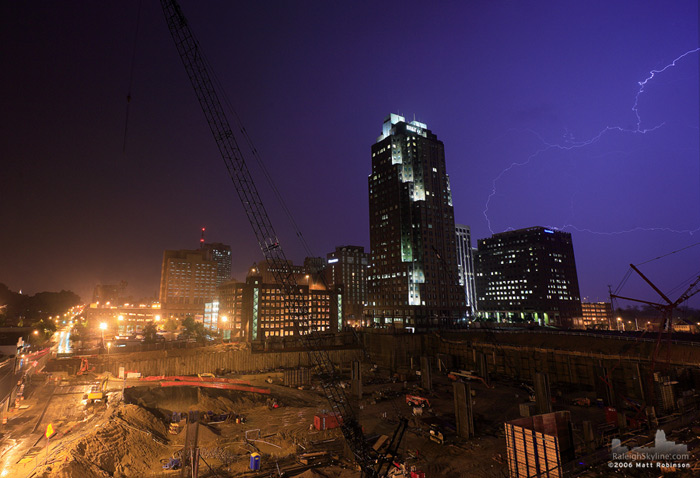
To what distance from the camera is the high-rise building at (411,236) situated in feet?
406

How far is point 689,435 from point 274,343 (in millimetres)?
67991

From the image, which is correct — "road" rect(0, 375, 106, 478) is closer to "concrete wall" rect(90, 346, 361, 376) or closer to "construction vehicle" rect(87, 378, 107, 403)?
"construction vehicle" rect(87, 378, 107, 403)

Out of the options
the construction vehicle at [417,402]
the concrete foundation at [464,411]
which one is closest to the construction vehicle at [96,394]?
the construction vehicle at [417,402]

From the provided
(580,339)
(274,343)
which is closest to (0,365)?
(274,343)

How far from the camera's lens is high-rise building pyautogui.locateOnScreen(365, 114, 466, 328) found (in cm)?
12388

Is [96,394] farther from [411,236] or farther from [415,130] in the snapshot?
[415,130]

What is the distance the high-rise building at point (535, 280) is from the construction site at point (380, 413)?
123037mm

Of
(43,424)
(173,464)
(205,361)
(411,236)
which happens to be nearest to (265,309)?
(411,236)

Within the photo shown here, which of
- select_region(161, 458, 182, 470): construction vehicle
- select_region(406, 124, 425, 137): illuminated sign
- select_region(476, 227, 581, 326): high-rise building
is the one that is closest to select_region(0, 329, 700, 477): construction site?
select_region(161, 458, 182, 470): construction vehicle

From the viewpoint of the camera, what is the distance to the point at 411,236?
427ft

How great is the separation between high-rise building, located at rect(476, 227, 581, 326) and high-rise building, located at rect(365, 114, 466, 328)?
7282cm

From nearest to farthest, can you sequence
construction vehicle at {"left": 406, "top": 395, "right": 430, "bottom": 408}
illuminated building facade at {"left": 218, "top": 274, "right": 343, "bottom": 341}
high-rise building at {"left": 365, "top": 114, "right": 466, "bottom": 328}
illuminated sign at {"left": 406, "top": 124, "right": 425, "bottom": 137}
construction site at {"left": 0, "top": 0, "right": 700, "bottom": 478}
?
construction site at {"left": 0, "top": 0, "right": 700, "bottom": 478}
construction vehicle at {"left": 406, "top": 395, "right": 430, "bottom": 408}
illuminated building facade at {"left": 218, "top": 274, "right": 343, "bottom": 341}
high-rise building at {"left": 365, "top": 114, "right": 466, "bottom": 328}
illuminated sign at {"left": 406, "top": 124, "right": 425, "bottom": 137}

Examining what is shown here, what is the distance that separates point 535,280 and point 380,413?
16663 cm

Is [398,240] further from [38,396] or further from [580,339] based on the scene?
[38,396]
